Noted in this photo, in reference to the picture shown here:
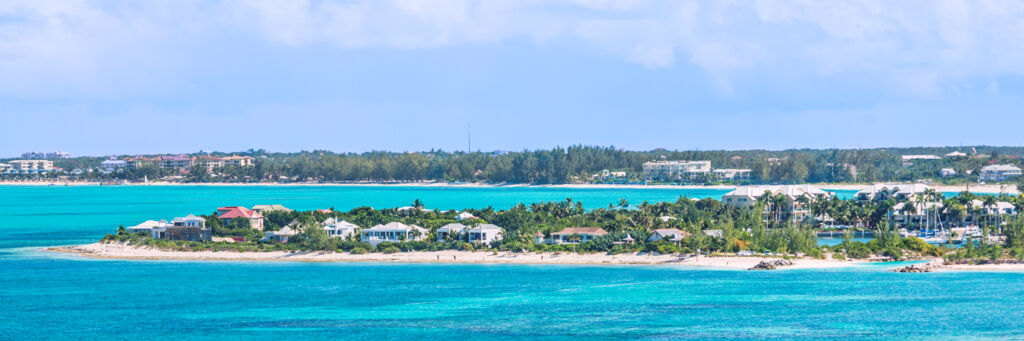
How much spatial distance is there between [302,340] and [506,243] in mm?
29722

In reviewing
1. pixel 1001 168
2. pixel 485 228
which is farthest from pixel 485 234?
pixel 1001 168

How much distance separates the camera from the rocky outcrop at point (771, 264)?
2596 inches

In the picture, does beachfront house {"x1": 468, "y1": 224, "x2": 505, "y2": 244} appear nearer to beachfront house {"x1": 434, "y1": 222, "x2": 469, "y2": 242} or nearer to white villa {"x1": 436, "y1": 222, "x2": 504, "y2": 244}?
white villa {"x1": 436, "y1": 222, "x2": 504, "y2": 244}

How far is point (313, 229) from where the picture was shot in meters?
77.4

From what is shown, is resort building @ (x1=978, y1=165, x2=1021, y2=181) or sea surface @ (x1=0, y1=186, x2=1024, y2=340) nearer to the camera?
sea surface @ (x1=0, y1=186, x2=1024, y2=340)

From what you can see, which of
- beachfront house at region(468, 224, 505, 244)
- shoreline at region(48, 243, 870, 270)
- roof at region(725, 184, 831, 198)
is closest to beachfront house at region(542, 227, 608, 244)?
beachfront house at region(468, 224, 505, 244)

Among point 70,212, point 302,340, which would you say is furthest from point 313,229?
point 70,212

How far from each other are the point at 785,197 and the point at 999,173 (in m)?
101

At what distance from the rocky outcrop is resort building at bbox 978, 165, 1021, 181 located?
13045 cm

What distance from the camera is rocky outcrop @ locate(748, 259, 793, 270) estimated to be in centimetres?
6594

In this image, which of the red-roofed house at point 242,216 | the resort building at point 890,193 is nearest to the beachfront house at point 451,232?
the red-roofed house at point 242,216

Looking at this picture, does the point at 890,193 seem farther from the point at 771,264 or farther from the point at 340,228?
the point at 340,228

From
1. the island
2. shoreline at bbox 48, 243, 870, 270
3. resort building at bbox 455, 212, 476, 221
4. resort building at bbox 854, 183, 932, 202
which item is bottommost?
shoreline at bbox 48, 243, 870, 270

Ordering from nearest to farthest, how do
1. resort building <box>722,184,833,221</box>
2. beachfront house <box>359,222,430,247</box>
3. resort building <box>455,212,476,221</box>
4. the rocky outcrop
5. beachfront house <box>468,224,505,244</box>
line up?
the rocky outcrop
beachfront house <box>468,224,505,244</box>
beachfront house <box>359,222,430,247</box>
resort building <box>455,212,476,221</box>
resort building <box>722,184,833,221</box>
